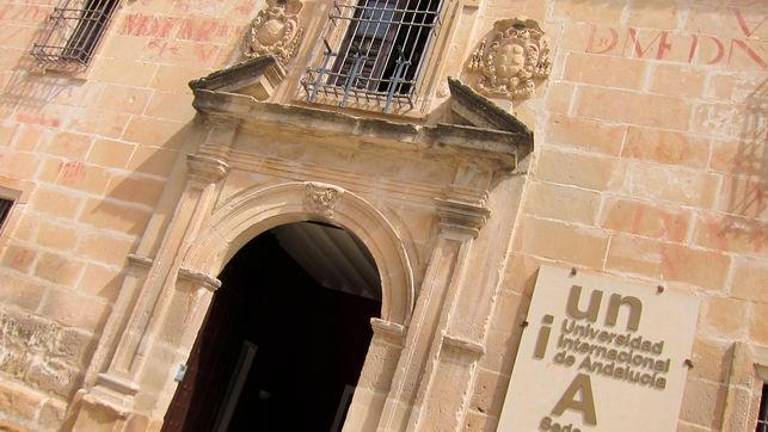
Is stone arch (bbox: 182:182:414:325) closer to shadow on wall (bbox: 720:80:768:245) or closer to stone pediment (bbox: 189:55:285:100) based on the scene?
stone pediment (bbox: 189:55:285:100)

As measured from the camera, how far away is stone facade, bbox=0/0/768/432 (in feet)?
14.0

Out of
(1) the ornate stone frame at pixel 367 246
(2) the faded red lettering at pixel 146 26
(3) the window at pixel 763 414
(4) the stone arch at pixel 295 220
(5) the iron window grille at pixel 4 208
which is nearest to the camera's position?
(3) the window at pixel 763 414

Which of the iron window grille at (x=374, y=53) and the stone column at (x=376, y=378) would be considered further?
the iron window grille at (x=374, y=53)

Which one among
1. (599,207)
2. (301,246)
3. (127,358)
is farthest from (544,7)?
(127,358)

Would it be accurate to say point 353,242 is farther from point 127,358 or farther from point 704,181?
point 704,181

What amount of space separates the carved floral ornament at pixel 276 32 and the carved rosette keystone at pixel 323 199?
1.25 m

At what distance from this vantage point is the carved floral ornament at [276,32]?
5605mm

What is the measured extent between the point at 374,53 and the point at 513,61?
3.87ft

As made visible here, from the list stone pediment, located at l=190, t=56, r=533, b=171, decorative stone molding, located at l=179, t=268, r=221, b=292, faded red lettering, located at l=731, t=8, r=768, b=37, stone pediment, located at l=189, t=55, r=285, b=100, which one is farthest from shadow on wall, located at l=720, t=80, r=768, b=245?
decorative stone molding, located at l=179, t=268, r=221, b=292

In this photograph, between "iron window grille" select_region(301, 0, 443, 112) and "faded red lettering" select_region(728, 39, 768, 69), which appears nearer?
"faded red lettering" select_region(728, 39, 768, 69)

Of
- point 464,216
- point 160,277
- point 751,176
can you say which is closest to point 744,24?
point 751,176

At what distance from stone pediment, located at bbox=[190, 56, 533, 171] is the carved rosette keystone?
0.38 m

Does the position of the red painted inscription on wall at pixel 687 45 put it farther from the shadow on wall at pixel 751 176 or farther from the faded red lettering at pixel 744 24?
the shadow on wall at pixel 751 176

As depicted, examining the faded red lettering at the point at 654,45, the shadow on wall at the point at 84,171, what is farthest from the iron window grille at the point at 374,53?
the faded red lettering at the point at 654,45
